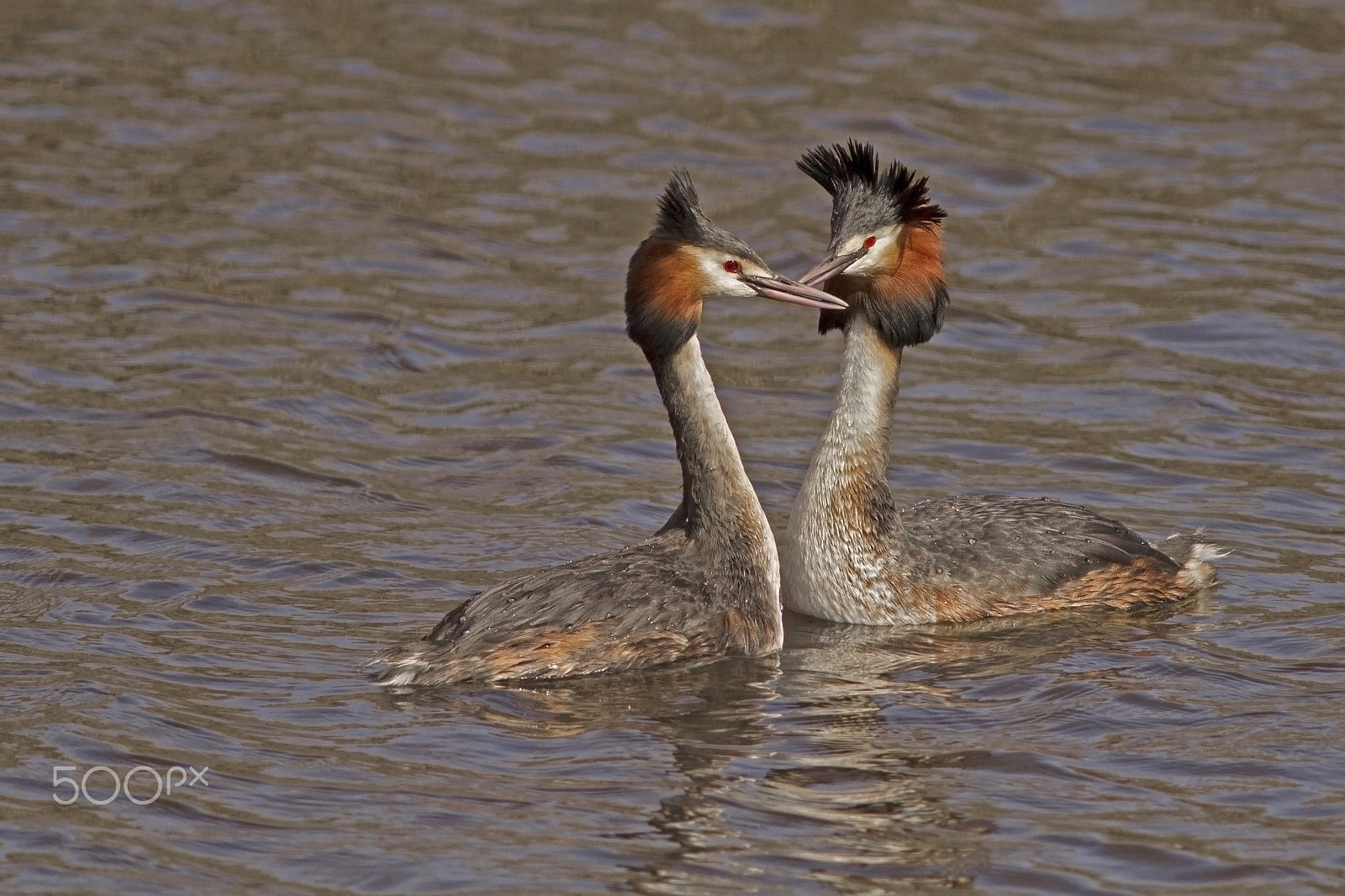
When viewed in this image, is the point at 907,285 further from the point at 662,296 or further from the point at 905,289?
the point at 662,296

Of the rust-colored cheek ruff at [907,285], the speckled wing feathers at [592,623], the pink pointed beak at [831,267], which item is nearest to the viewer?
the speckled wing feathers at [592,623]

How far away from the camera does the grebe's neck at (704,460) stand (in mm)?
9156

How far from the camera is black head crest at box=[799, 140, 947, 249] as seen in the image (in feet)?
31.6

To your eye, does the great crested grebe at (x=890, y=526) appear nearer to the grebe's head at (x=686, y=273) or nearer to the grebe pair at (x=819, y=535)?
the grebe pair at (x=819, y=535)

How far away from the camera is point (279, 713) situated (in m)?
7.91

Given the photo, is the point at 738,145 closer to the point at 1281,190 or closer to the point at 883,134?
the point at 883,134

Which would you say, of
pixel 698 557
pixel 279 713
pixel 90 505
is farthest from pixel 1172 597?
pixel 90 505

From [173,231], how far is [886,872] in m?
9.09

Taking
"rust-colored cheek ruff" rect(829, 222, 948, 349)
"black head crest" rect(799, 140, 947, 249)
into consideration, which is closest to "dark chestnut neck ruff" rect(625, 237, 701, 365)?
"black head crest" rect(799, 140, 947, 249)

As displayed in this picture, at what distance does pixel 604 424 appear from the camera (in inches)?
481

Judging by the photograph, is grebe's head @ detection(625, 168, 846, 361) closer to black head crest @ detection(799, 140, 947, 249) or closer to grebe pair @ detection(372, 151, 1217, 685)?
grebe pair @ detection(372, 151, 1217, 685)

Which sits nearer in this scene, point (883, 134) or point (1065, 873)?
point (1065, 873)

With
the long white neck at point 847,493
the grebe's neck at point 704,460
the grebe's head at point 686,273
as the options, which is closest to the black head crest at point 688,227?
the grebe's head at point 686,273

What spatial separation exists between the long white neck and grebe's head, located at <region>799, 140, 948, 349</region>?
132 mm
